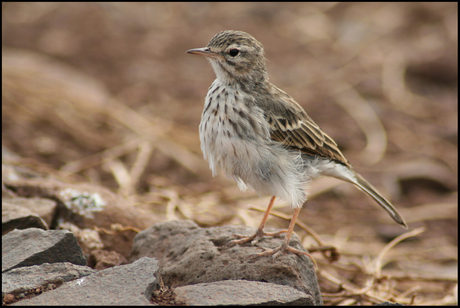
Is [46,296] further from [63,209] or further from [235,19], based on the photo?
[235,19]

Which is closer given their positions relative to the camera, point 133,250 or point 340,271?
point 133,250

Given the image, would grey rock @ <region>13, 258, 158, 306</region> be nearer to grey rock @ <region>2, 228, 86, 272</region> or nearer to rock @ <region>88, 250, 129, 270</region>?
grey rock @ <region>2, 228, 86, 272</region>

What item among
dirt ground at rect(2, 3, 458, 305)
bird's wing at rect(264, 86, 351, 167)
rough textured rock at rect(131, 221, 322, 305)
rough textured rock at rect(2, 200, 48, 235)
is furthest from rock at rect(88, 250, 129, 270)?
bird's wing at rect(264, 86, 351, 167)

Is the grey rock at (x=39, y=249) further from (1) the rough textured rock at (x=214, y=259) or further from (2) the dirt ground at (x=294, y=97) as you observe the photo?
(2) the dirt ground at (x=294, y=97)

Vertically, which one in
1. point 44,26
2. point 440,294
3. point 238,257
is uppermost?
point 44,26

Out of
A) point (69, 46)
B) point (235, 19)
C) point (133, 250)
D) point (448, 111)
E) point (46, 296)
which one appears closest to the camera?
point (46, 296)

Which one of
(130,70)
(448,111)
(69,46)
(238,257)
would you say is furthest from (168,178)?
(448,111)
